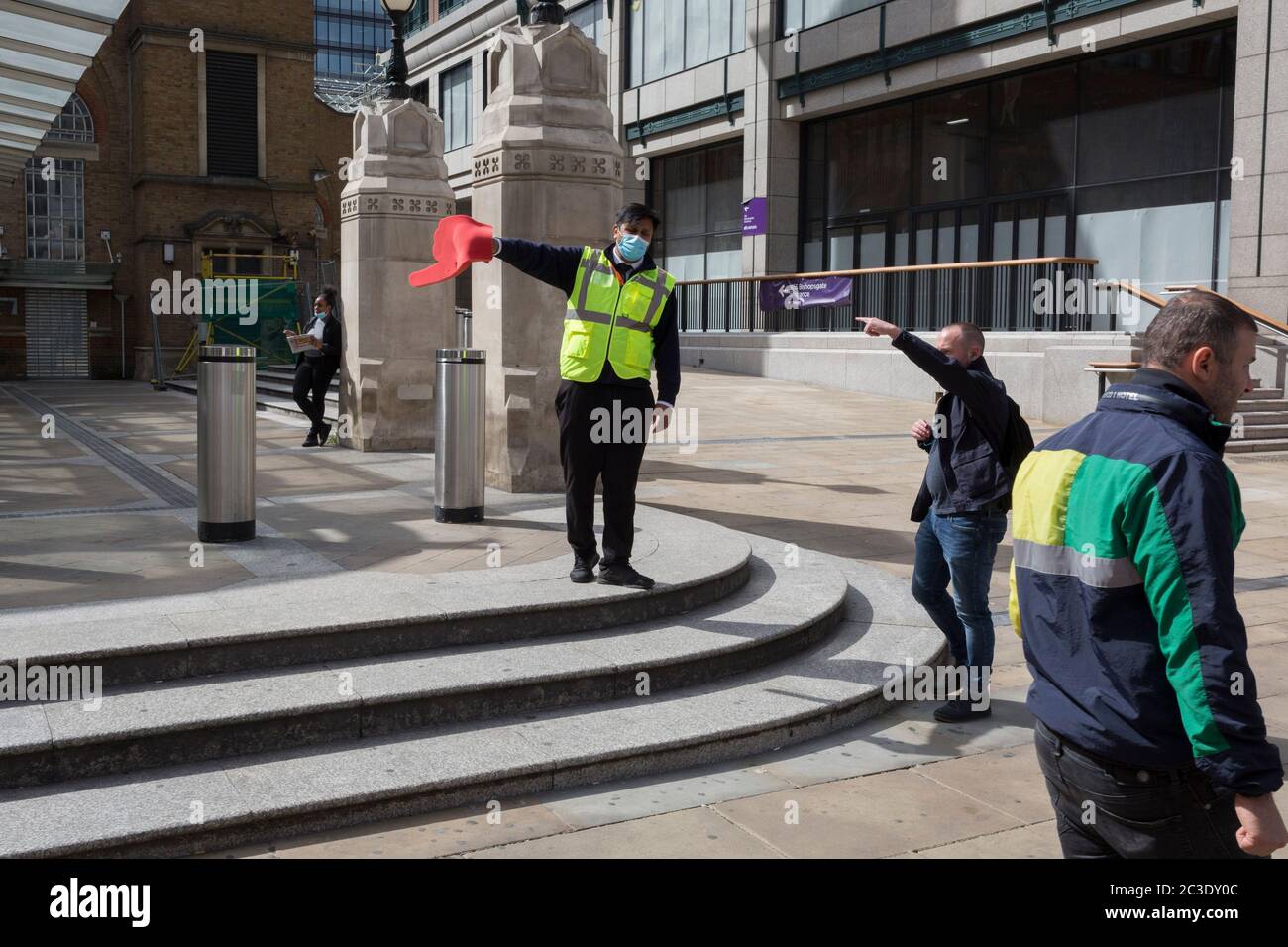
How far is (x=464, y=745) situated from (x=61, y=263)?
33.7m

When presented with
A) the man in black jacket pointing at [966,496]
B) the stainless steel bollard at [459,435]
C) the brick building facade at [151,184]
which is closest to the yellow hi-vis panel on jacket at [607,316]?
the man in black jacket pointing at [966,496]

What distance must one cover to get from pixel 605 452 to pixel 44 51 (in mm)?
7782

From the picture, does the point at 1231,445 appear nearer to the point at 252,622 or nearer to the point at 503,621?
the point at 503,621

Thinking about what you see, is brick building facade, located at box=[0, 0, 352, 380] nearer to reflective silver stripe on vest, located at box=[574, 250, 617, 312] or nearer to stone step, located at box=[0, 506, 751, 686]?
stone step, located at box=[0, 506, 751, 686]

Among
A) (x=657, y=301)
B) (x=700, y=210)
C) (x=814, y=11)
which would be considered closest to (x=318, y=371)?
(x=657, y=301)

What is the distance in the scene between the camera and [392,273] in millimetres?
13336

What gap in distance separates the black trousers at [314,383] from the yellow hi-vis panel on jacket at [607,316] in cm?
830

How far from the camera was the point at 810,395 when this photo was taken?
23625 mm

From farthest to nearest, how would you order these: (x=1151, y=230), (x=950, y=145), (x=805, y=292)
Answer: (x=805, y=292) → (x=950, y=145) → (x=1151, y=230)

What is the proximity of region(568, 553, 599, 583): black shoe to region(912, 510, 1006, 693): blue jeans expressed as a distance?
171 cm

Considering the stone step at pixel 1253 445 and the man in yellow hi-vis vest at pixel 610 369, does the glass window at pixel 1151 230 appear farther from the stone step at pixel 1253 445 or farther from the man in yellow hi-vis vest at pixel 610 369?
the man in yellow hi-vis vest at pixel 610 369

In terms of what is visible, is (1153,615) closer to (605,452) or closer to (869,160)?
(605,452)
